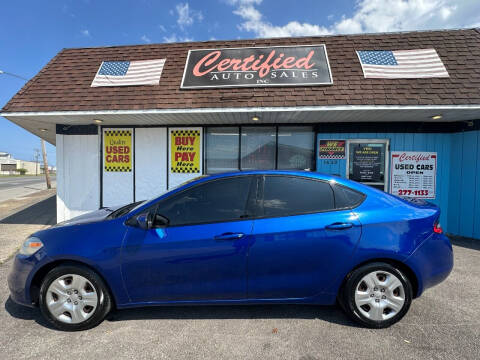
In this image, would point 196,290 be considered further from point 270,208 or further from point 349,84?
point 349,84

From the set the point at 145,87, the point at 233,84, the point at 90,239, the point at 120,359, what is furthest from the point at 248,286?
the point at 145,87

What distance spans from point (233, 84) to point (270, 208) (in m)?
4.03

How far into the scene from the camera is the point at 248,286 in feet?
7.38

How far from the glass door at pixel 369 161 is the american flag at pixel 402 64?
5.04 ft

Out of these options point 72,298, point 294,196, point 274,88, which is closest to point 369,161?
point 274,88

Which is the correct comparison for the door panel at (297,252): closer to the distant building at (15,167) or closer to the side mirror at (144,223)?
the side mirror at (144,223)

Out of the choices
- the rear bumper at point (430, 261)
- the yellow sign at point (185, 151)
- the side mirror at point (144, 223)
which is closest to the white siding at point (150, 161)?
the yellow sign at point (185, 151)

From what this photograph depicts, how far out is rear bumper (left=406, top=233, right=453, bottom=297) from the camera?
229cm

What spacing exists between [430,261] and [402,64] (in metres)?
5.07

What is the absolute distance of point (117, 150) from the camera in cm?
633

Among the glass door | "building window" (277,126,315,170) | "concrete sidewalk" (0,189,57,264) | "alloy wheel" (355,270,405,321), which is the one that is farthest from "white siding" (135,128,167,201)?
"alloy wheel" (355,270,405,321)

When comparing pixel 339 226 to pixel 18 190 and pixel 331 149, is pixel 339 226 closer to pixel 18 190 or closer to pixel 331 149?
pixel 331 149

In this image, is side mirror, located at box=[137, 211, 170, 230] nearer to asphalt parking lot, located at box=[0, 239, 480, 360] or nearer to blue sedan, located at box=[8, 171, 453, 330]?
blue sedan, located at box=[8, 171, 453, 330]

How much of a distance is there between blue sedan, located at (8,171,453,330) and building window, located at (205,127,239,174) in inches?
151
